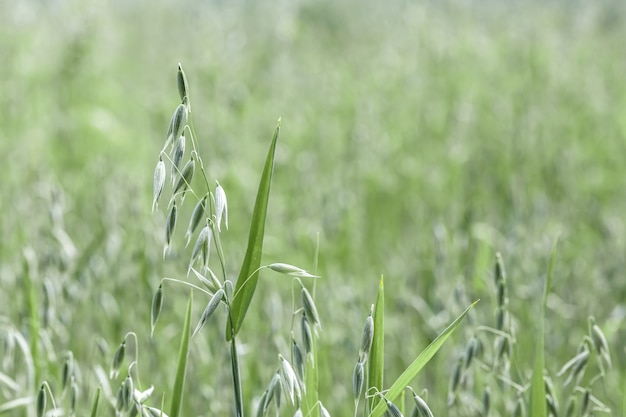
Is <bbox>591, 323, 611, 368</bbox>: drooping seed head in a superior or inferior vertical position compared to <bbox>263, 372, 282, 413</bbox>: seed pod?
inferior

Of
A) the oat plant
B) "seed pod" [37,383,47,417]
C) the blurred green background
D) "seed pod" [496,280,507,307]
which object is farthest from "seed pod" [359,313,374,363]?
the blurred green background

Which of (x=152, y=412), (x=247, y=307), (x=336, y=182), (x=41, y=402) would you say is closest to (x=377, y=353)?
(x=247, y=307)

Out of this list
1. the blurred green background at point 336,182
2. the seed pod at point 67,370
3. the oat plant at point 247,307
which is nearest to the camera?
the oat plant at point 247,307

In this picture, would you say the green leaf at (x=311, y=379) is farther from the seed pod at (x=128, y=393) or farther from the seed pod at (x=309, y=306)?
the seed pod at (x=128, y=393)

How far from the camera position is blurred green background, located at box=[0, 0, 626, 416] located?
73.4 inches

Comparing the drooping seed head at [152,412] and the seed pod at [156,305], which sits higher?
the seed pod at [156,305]

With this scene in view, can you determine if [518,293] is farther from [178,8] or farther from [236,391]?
[178,8]

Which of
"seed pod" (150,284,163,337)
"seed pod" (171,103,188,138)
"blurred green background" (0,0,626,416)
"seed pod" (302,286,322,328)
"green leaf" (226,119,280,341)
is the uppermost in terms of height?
"seed pod" (171,103,188,138)

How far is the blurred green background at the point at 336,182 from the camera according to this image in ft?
6.12

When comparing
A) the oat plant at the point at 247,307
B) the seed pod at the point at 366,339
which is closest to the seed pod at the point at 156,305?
the oat plant at the point at 247,307

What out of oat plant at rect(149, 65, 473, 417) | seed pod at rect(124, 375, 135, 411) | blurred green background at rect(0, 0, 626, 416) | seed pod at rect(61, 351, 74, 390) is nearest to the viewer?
oat plant at rect(149, 65, 473, 417)

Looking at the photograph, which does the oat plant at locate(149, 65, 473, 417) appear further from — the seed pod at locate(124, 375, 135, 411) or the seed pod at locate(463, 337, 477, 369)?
the seed pod at locate(463, 337, 477, 369)

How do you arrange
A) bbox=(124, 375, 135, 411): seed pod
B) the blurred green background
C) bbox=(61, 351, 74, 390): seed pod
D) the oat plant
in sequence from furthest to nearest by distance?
the blurred green background, bbox=(61, 351, 74, 390): seed pod, bbox=(124, 375, 135, 411): seed pod, the oat plant

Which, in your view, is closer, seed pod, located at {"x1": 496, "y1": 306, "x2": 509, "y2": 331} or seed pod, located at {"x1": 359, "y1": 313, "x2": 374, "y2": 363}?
seed pod, located at {"x1": 359, "y1": 313, "x2": 374, "y2": 363}
